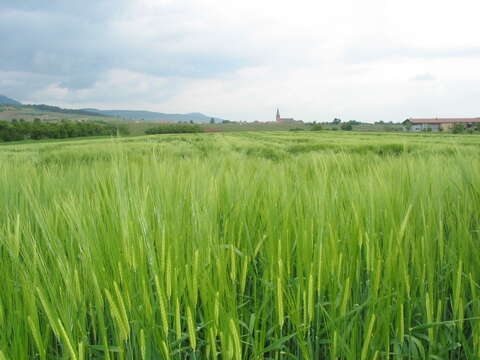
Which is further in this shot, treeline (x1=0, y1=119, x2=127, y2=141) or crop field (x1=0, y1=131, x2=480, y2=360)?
treeline (x1=0, y1=119, x2=127, y2=141)

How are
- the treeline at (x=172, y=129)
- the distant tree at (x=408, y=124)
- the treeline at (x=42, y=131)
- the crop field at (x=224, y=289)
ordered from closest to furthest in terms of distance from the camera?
the crop field at (x=224, y=289) < the treeline at (x=42, y=131) < the treeline at (x=172, y=129) < the distant tree at (x=408, y=124)

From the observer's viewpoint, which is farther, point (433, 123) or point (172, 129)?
point (433, 123)

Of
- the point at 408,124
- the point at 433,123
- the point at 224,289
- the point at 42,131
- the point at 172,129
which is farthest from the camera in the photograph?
the point at 408,124

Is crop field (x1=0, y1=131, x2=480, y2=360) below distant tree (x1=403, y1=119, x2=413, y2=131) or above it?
below

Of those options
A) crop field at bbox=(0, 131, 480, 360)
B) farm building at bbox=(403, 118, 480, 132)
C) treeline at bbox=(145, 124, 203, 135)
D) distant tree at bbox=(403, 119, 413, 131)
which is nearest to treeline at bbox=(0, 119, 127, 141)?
treeline at bbox=(145, 124, 203, 135)

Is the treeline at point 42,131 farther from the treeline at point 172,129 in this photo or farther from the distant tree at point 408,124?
the distant tree at point 408,124

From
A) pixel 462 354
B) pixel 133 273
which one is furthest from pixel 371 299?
pixel 133 273

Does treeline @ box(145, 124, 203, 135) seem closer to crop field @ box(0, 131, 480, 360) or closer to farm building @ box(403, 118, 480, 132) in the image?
farm building @ box(403, 118, 480, 132)

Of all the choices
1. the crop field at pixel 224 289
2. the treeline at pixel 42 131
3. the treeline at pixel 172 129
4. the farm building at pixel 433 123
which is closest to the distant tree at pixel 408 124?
the farm building at pixel 433 123

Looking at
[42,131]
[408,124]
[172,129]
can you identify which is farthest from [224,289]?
[408,124]

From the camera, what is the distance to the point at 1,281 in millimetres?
554

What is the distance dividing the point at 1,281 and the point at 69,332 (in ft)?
0.81

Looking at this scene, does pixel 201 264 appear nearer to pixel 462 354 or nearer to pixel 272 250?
pixel 272 250

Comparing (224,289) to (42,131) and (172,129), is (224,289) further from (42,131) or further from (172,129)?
(42,131)
